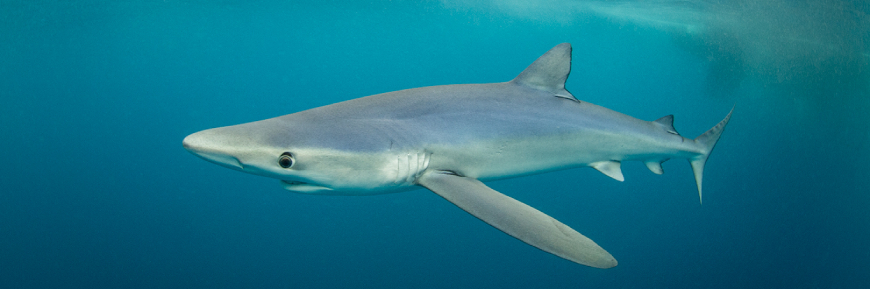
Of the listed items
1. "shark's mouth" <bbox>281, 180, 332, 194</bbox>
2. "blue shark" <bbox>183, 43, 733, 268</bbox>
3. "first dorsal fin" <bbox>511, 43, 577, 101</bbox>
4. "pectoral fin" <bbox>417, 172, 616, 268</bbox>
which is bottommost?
"pectoral fin" <bbox>417, 172, 616, 268</bbox>

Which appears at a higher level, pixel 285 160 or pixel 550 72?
pixel 550 72

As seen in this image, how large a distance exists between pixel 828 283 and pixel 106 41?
29.2 meters

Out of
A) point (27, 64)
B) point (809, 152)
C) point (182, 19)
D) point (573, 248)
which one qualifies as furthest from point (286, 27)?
point (809, 152)

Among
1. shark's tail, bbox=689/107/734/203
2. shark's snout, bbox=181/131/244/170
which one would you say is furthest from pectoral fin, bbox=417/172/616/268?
shark's tail, bbox=689/107/734/203

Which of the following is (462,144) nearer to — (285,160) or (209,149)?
(285,160)

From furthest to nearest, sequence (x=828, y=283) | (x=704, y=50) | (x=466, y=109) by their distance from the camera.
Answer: (x=704, y=50), (x=828, y=283), (x=466, y=109)

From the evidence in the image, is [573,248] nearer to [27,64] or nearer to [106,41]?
[106,41]

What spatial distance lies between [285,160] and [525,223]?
114 cm

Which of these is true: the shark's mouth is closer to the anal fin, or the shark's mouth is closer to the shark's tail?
the anal fin

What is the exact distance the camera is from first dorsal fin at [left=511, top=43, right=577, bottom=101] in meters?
2.83

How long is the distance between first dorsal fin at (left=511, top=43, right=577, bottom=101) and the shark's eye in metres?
1.70

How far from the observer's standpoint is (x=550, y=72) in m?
2.84

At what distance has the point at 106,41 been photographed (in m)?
18.4

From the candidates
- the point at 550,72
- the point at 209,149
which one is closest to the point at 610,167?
the point at 550,72
